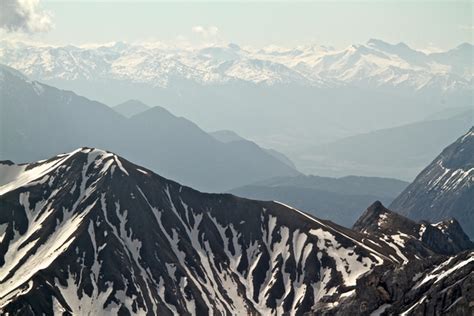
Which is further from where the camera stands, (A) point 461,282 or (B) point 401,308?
(B) point 401,308

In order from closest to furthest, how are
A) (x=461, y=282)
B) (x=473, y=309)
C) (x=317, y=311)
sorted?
(x=473, y=309)
(x=461, y=282)
(x=317, y=311)

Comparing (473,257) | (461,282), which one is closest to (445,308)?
(461,282)

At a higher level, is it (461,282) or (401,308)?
(461,282)

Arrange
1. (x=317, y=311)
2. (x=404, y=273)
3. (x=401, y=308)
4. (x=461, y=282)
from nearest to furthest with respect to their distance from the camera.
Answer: (x=461, y=282) → (x=401, y=308) → (x=404, y=273) → (x=317, y=311)

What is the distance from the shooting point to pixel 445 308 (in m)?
149

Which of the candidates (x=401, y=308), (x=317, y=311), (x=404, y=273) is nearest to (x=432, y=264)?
(x=404, y=273)

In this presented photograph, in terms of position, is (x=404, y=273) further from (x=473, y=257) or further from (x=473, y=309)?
(x=473, y=309)

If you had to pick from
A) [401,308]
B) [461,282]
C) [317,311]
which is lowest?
[317,311]

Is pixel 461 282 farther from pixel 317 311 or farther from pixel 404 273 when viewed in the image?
pixel 317 311

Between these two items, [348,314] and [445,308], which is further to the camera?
[348,314]

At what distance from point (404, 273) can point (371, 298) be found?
1024cm

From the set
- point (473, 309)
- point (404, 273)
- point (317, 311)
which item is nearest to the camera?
point (473, 309)

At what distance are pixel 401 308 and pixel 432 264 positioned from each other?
66.5 feet

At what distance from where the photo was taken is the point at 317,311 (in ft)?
615
